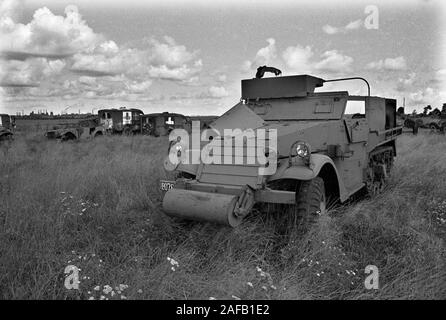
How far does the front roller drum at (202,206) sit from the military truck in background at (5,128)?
15185 mm

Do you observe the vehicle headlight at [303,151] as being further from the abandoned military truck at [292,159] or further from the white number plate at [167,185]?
the white number plate at [167,185]

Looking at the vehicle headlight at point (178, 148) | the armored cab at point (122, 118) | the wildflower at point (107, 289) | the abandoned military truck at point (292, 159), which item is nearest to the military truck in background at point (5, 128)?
the armored cab at point (122, 118)

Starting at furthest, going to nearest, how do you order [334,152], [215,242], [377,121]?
[377,121]
[334,152]
[215,242]

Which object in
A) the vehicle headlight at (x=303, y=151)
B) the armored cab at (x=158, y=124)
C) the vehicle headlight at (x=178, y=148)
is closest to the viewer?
the vehicle headlight at (x=303, y=151)

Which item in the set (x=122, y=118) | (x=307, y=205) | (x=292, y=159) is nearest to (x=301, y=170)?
(x=292, y=159)

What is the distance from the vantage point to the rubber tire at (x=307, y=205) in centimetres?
392

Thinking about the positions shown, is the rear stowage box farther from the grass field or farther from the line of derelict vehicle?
the line of derelict vehicle

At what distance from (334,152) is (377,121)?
1.97 metres

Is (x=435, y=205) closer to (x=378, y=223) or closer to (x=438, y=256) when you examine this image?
(x=378, y=223)

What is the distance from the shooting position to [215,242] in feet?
12.2

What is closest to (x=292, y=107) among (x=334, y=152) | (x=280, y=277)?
(x=334, y=152)
